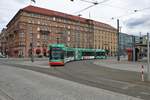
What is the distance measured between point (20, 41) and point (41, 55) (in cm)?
971

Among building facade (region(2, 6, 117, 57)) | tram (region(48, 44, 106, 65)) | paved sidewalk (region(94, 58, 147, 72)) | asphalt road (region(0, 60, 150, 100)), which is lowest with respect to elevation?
paved sidewalk (region(94, 58, 147, 72))

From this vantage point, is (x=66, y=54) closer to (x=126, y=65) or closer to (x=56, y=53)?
(x=56, y=53)

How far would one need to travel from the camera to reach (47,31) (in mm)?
→ 89688

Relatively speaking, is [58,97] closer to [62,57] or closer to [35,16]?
[62,57]

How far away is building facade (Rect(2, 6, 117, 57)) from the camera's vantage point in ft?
269

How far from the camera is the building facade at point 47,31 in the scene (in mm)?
82062

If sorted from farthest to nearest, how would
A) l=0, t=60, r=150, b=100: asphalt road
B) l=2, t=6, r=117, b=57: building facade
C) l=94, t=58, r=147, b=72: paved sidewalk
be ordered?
l=2, t=6, r=117, b=57: building facade
l=94, t=58, r=147, b=72: paved sidewalk
l=0, t=60, r=150, b=100: asphalt road

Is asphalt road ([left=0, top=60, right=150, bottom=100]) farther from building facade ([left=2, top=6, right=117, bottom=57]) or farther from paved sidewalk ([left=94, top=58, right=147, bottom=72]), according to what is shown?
building facade ([left=2, top=6, right=117, bottom=57])

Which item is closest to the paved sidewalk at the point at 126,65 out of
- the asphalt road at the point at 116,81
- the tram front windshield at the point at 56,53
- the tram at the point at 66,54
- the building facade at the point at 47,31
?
the tram at the point at 66,54

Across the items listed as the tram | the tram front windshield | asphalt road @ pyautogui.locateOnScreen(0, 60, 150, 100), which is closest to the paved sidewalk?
the tram

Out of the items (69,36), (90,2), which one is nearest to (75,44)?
(69,36)

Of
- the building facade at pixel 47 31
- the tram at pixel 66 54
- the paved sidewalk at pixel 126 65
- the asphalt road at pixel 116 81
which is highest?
the building facade at pixel 47 31

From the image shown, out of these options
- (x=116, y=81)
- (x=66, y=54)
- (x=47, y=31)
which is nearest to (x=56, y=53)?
(x=66, y=54)

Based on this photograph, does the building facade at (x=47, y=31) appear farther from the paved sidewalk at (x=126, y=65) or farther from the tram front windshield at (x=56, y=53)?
the tram front windshield at (x=56, y=53)
